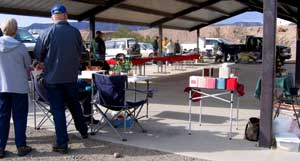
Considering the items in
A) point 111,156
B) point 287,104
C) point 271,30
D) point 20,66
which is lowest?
point 111,156

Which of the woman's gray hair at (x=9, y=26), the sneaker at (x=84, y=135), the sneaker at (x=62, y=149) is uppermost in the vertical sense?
the woman's gray hair at (x=9, y=26)

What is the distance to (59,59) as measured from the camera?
498 centimetres

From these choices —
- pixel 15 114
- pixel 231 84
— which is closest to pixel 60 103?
pixel 15 114

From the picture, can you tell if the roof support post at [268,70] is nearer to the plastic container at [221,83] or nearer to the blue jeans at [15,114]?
the plastic container at [221,83]

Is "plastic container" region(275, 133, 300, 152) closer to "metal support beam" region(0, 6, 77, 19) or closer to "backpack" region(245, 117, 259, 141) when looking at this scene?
"backpack" region(245, 117, 259, 141)

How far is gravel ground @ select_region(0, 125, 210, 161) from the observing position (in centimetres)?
485

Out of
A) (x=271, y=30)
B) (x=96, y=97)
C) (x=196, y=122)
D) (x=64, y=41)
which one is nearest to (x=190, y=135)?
(x=196, y=122)

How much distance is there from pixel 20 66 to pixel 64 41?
571 mm

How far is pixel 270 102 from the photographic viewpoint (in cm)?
516

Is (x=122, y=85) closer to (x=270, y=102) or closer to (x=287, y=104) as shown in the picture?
(x=270, y=102)

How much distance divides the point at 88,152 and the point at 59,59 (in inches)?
44.7

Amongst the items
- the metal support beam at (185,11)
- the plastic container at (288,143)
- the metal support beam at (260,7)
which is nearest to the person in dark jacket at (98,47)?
the metal support beam at (185,11)

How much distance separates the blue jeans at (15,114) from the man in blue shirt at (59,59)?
13.3 inches

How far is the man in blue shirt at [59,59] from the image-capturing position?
4.95 meters
